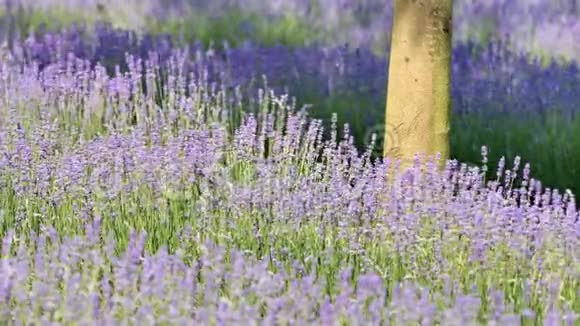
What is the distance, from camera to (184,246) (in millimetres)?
4129

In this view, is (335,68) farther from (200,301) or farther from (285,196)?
(200,301)

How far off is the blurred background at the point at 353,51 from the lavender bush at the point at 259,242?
6.17ft

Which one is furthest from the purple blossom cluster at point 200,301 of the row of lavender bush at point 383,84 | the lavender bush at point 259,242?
the row of lavender bush at point 383,84

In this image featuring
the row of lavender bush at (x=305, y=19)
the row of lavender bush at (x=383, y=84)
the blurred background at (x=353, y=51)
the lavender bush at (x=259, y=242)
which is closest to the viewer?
the lavender bush at (x=259, y=242)

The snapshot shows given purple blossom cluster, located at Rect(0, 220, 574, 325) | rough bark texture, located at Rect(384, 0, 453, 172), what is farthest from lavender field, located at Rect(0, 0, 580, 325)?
rough bark texture, located at Rect(384, 0, 453, 172)

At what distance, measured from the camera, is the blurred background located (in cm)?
677

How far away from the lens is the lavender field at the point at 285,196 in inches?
132

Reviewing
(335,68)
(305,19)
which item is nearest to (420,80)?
(335,68)

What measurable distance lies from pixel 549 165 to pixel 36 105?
3.00 m

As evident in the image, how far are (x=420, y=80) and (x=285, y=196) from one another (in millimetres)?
1036

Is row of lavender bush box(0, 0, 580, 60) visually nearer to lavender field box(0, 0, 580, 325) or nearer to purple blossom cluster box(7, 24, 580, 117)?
lavender field box(0, 0, 580, 325)

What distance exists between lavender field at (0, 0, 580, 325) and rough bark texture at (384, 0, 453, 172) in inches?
8.4

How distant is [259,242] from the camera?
14.1ft

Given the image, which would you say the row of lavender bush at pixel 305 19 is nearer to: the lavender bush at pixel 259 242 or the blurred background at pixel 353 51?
the blurred background at pixel 353 51
